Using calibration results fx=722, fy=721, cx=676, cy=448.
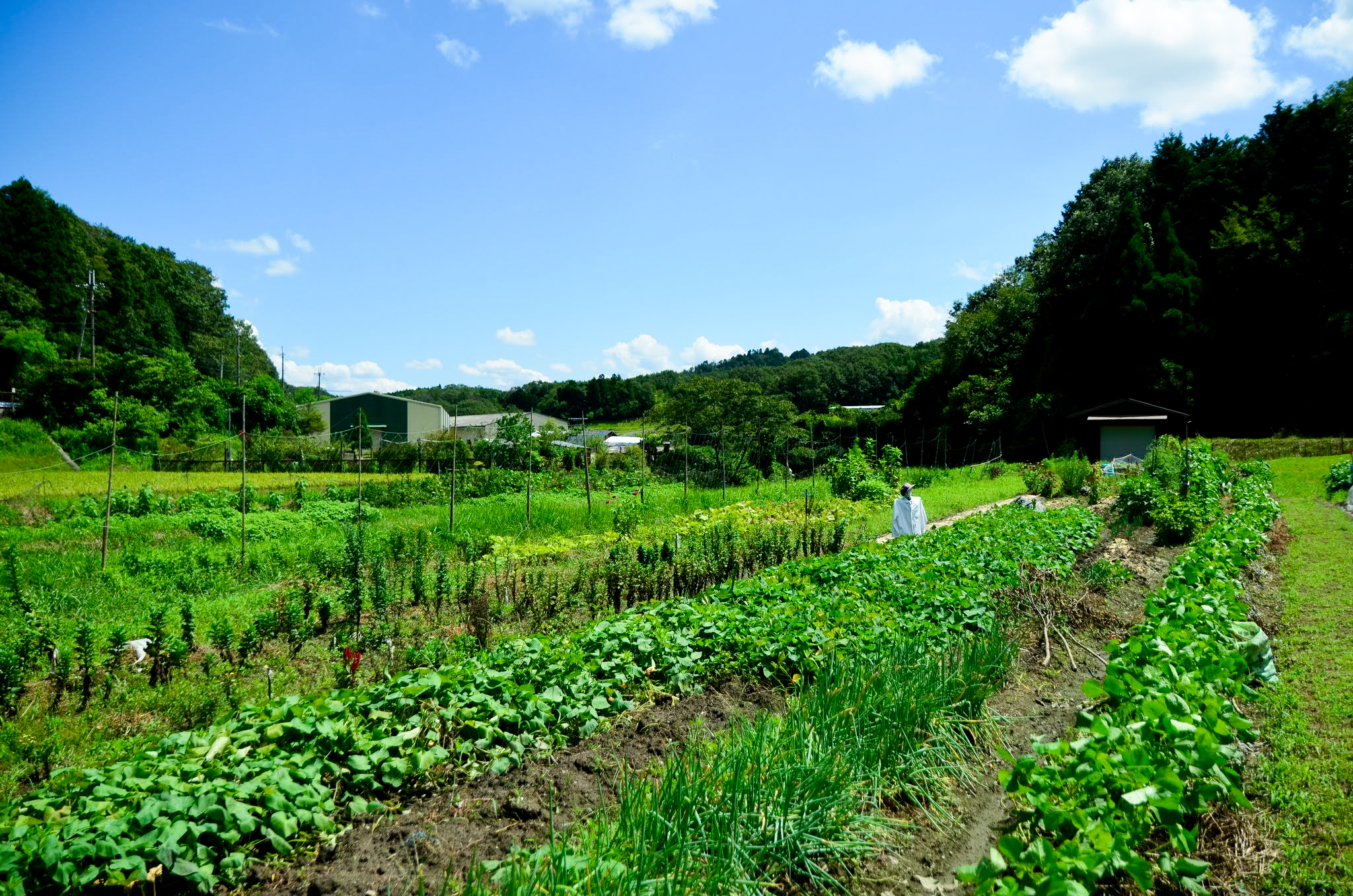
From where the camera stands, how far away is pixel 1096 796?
2.84 metres

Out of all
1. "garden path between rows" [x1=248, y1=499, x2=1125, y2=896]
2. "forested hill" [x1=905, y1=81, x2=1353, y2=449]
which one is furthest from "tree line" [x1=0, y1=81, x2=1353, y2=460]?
"garden path between rows" [x1=248, y1=499, x2=1125, y2=896]

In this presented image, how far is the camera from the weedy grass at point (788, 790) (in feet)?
8.26

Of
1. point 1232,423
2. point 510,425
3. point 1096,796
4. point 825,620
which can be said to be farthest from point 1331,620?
point 1232,423

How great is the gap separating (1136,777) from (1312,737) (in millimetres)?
2132

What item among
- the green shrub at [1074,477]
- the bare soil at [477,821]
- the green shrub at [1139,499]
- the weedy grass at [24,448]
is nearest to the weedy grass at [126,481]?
the weedy grass at [24,448]

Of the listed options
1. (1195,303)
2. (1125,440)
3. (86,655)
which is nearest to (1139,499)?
(86,655)

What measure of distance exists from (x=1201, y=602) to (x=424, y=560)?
27.2 feet

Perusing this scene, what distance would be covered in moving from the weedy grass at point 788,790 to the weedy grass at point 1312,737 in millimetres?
1331

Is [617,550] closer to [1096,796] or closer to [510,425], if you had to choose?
[1096,796]

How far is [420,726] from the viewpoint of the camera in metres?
3.60

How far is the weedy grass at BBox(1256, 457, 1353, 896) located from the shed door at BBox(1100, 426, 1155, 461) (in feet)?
61.4

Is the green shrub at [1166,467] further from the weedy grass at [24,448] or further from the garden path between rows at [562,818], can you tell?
the weedy grass at [24,448]

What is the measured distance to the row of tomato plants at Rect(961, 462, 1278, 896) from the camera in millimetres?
2455

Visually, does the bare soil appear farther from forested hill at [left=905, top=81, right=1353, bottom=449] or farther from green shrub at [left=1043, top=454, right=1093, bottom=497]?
forested hill at [left=905, top=81, right=1353, bottom=449]
